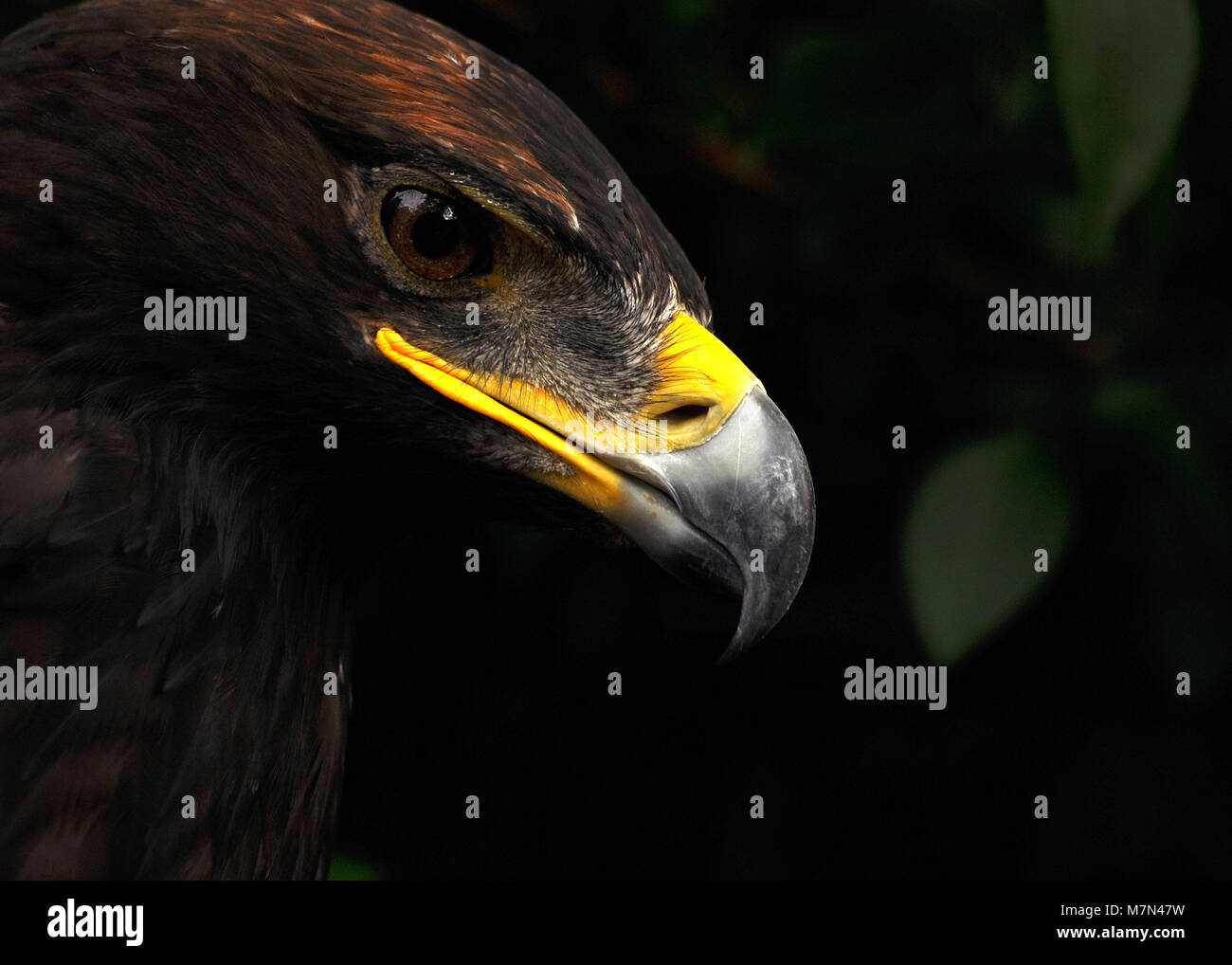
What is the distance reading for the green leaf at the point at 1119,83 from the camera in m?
1.96

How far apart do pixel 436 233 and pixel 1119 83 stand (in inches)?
41.1

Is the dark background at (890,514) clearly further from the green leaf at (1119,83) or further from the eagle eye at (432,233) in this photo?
the eagle eye at (432,233)

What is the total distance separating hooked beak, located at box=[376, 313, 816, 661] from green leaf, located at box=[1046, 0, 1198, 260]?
2.16 ft

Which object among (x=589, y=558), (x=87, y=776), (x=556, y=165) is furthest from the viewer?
(x=589, y=558)

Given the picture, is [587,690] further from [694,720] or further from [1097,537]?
[1097,537]

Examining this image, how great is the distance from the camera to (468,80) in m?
1.73

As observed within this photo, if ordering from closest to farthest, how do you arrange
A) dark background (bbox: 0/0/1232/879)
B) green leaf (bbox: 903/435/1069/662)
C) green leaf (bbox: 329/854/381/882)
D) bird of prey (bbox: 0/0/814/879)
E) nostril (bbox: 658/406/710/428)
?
bird of prey (bbox: 0/0/814/879) < nostril (bbox: 658/406/710/428) < green leaf (bbox: 903/435/1069/662) < dark background (bbox: 0/0/1232/879) < green leaf (bbox: 329/854/381/882)

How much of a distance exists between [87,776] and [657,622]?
195cm

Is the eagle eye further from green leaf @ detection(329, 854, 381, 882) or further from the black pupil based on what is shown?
green leaf @ detection(329, 854, 381, 882)

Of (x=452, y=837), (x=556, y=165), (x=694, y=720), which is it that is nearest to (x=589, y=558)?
(x=694, y=720)

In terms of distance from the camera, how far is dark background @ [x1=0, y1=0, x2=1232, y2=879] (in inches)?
98.3

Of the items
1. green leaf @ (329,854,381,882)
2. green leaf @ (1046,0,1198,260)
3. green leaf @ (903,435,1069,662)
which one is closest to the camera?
green leaf @ (1046,0,1198,260)

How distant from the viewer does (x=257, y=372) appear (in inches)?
67.6

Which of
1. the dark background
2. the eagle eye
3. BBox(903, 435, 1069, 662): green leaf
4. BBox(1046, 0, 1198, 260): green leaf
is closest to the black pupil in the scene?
the eagle eye
